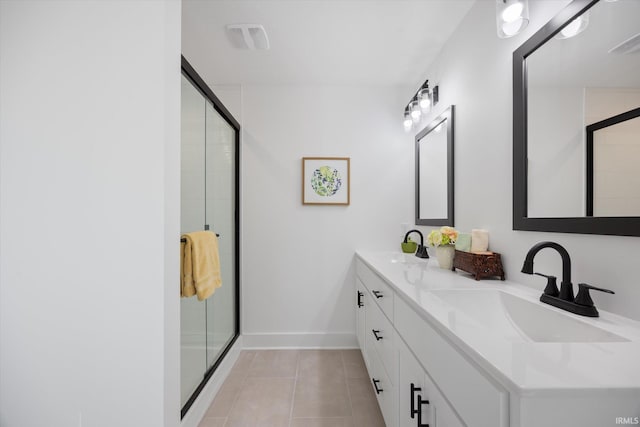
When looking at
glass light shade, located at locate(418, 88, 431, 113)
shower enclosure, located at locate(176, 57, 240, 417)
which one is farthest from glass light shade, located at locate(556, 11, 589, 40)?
shower enclosure, located at locate(176, 57, 240, 417)

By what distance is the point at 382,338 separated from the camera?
62.4 inches

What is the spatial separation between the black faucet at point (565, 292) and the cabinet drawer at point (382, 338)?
0.63m

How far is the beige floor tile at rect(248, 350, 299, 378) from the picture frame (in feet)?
4.46

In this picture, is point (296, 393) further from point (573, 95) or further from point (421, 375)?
point (573, 95)

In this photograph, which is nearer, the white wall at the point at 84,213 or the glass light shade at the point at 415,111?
the white wall at the point at 84,213

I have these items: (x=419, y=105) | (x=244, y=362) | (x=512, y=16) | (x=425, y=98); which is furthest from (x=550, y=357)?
(x=244, y=362)

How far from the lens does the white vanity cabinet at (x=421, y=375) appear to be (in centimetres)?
63

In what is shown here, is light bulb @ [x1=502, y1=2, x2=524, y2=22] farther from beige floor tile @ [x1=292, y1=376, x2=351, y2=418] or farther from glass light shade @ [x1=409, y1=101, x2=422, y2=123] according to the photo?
beige floor tile @ [x1=292, y1=376, x2=351, y2=418]

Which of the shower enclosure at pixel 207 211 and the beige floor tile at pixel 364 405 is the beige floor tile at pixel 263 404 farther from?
the beige floor tile at pixel 364 405

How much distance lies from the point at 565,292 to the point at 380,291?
83 cm

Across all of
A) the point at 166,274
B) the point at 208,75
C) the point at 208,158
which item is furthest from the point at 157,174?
the point at 208,75

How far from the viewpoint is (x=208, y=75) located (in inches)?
103

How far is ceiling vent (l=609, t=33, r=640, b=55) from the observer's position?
0.84m

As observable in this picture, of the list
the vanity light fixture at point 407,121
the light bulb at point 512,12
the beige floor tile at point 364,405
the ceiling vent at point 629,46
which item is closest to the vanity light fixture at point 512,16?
the light bulb at point 512,12
